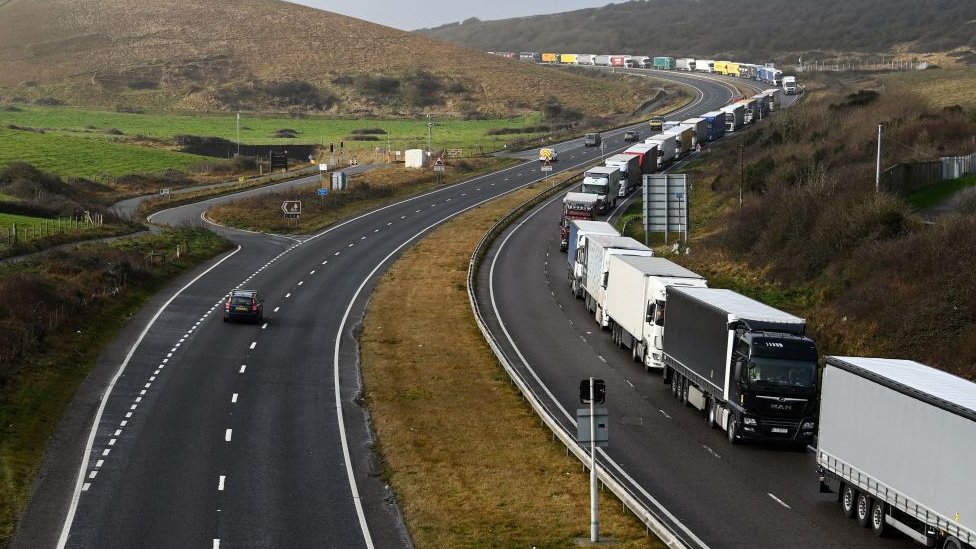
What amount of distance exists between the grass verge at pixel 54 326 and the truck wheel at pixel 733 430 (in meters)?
20.1

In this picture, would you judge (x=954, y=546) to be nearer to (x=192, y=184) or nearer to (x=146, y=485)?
(x=146, y=485)

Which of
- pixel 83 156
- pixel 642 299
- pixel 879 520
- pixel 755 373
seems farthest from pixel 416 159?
pixel 879 520

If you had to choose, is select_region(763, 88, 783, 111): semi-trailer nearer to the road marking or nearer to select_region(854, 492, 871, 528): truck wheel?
the road marking

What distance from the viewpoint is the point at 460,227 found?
325 ft

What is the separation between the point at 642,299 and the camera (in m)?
50.5

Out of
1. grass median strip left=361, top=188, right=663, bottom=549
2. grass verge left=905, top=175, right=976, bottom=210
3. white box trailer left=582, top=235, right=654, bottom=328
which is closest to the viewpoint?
grass median strip left=361, top=188, right=663, bottom=549

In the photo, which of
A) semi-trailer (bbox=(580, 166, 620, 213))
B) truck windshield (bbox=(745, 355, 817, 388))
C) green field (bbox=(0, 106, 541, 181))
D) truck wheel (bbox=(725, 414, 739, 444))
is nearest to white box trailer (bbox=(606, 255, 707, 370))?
truck wheel (bbox=(725, 414, 739, 444))

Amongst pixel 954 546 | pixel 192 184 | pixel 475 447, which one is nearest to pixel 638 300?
pixel 475 447

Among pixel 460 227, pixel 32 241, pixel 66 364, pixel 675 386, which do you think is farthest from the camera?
pixel 460 227

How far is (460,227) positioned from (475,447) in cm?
6067

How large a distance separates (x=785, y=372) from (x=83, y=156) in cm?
11164

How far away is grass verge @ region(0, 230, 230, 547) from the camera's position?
3847cm

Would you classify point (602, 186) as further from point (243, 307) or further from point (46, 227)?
point (243, 307)

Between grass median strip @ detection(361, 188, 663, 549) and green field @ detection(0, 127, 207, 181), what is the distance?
68.8 metres
